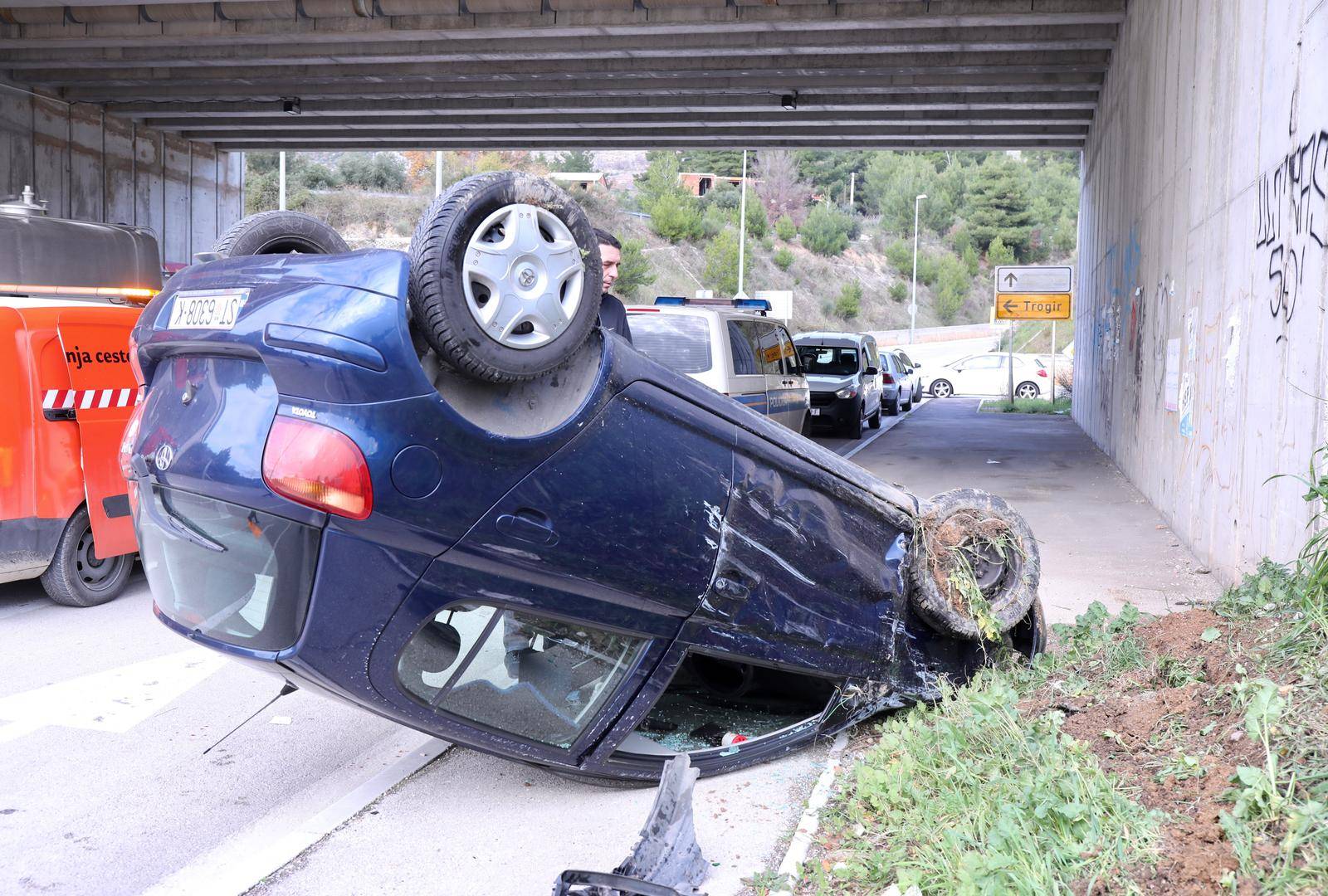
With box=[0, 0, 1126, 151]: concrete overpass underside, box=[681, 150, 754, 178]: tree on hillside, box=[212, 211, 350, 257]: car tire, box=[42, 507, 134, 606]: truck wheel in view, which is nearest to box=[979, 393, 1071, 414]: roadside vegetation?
box=[0, 0, 1126, 151]: concrete overpass underside

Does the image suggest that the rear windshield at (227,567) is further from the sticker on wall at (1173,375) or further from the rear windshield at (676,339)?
the sticker on wall at (1173,375)

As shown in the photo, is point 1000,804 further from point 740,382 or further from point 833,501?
point 740,382

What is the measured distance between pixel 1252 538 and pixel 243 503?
608cm

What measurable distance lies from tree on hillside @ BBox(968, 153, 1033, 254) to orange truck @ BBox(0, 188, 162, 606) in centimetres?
9342

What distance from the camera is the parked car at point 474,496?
3.16m

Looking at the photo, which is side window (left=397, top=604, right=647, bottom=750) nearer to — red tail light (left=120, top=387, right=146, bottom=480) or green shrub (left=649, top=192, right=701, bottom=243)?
red tail light (left=120, top=387, right=146, bottom=480)

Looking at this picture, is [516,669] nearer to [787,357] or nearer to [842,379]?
[787,357]

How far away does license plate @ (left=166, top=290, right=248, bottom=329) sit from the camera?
3.30 meters

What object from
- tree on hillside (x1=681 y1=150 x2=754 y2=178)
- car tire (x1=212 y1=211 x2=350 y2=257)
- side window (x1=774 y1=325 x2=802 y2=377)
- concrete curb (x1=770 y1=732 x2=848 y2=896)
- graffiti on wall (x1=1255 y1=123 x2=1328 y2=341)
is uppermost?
tree on hillside (x1=681 y1=150 x2=754 y2=178)

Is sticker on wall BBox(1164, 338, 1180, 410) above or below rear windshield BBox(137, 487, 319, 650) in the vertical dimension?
above

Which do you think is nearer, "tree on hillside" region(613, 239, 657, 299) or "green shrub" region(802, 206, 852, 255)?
"tree on hillside" region(613, 239, 657, 299)

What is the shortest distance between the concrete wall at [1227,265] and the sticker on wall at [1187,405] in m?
0.04

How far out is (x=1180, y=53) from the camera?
10.5m

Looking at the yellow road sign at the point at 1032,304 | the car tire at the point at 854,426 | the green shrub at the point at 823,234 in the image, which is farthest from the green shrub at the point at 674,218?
the car tire at the point at 854,426
